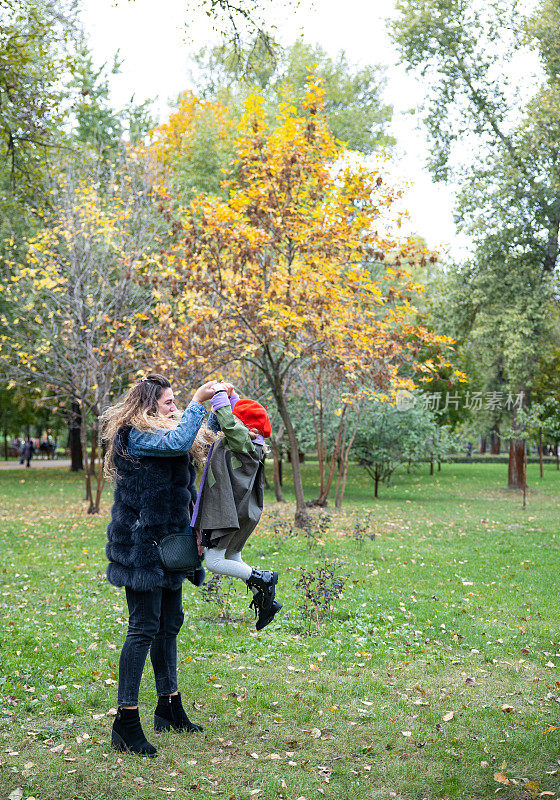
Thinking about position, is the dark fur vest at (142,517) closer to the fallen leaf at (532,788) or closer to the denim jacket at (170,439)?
the denim jacket at (170,439)

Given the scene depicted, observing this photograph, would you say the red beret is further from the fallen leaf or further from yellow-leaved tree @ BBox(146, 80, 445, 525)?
yellow-leaved tree @ BBox(146, 80, 445, 525)

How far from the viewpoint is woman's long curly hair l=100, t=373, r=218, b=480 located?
3.74m

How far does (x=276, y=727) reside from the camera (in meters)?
4.23

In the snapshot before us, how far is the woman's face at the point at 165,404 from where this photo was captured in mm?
3869

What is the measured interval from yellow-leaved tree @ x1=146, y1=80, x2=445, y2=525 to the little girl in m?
6.61

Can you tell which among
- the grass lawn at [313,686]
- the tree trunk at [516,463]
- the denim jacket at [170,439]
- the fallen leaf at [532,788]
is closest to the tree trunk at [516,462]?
the tree trunk at [516,463]

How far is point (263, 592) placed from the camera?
3822mm

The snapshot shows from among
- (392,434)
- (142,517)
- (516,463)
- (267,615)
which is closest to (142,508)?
(142,517)

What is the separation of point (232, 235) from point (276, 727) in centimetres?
770

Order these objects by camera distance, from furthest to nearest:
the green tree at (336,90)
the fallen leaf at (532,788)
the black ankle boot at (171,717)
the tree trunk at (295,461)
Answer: the green tree at (336,90), the tree trunk at (295,461), the black ankle boot at (171,717), the fallen leaf at (532,788)

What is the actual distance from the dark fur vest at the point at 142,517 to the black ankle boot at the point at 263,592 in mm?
395

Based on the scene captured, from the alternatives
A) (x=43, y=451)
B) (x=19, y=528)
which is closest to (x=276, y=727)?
(x=19, y=528)

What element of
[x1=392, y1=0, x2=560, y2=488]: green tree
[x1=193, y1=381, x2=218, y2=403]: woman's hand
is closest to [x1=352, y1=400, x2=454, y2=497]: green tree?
[x1=392, y1=0, x2=560, y2=488]: green tree

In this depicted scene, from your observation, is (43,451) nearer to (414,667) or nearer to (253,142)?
(253,142)
